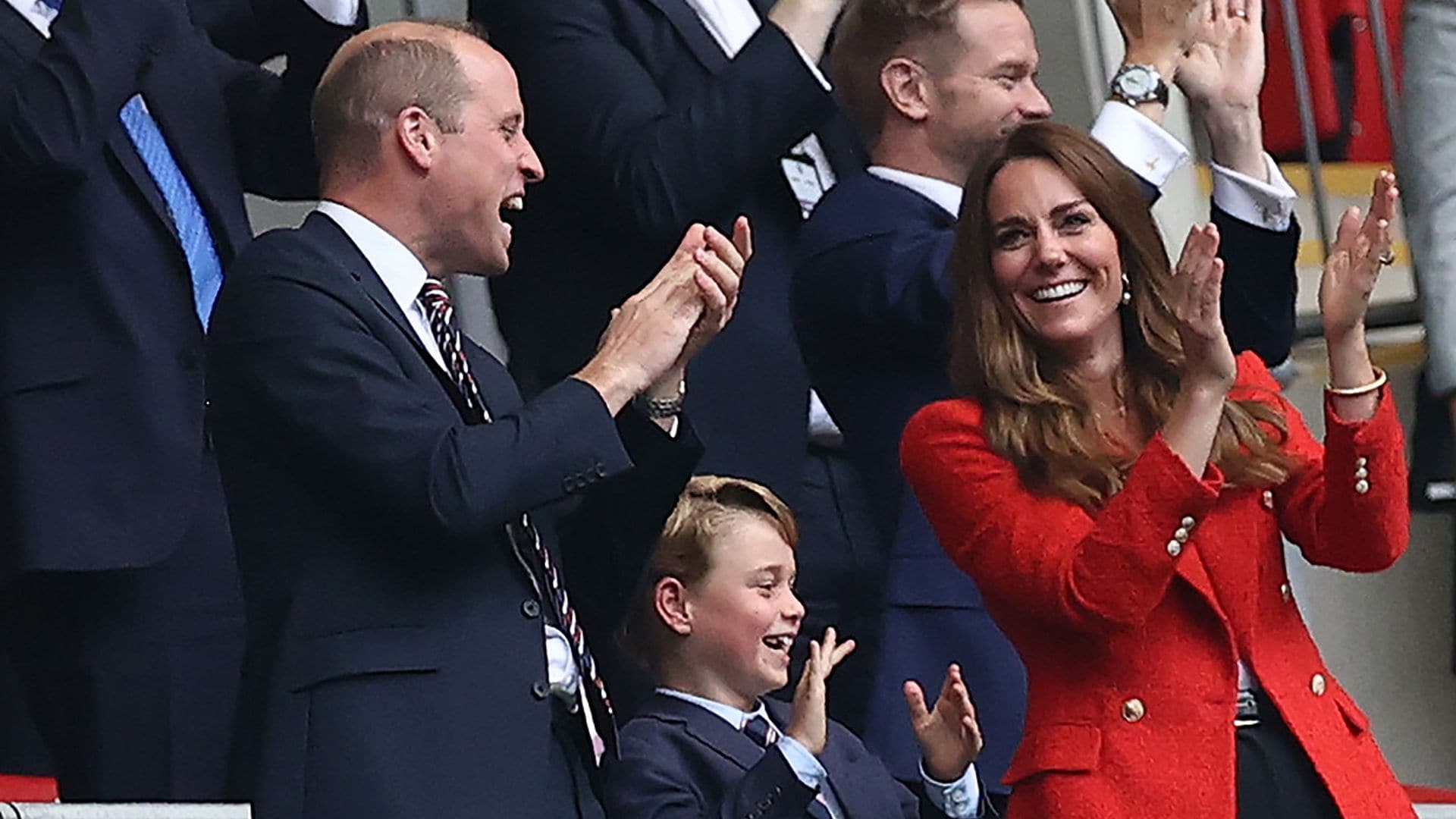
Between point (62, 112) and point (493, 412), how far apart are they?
857 millimetres

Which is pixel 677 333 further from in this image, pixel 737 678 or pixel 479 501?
pixel 737 678

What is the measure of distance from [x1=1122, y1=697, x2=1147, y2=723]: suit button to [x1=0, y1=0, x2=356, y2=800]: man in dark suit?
1.28 meters

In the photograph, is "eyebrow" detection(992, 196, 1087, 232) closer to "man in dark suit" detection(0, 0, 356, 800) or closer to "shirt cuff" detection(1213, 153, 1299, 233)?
"shirt cuff" detection(1213, 153, 1299, 233)

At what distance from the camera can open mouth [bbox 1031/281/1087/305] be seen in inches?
133

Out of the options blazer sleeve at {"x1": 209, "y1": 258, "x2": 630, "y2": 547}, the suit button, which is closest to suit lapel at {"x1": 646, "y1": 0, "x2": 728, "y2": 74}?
blazer sleeve at {"x1": 209, "y1": 258, "x2": 630, "y2": 547}

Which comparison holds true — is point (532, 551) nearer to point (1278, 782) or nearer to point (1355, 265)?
point (1278, 782)

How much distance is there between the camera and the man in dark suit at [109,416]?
3.79m

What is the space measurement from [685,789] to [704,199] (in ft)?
2.49

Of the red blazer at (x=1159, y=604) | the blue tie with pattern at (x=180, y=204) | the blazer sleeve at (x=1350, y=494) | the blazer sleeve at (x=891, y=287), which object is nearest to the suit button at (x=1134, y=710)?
the red blazer at (x=1159, y=604)

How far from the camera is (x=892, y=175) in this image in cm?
397

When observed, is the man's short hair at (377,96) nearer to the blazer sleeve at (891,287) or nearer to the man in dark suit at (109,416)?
the man in dark suit at (109,416)

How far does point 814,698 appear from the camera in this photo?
362cm

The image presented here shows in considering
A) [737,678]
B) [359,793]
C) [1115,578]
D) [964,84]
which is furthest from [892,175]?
[359,793]

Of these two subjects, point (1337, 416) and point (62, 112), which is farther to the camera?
point (62, 112)
